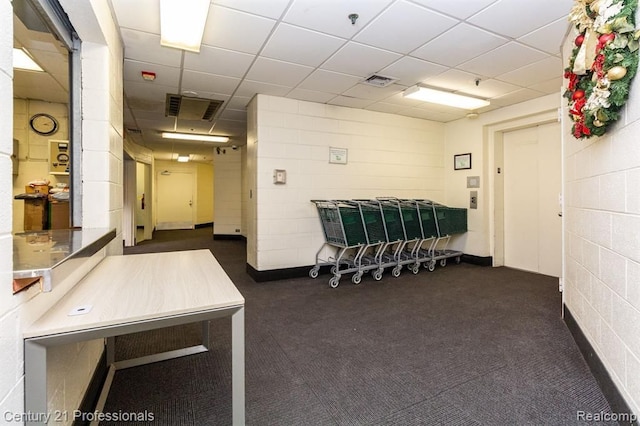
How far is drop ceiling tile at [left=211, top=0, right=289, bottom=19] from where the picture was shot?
2.32m

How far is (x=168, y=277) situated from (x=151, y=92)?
11.9 feet

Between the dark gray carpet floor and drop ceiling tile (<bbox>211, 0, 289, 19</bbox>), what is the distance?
2.65m

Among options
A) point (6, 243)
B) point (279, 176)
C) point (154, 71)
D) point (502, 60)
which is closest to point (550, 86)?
point (502, 60)

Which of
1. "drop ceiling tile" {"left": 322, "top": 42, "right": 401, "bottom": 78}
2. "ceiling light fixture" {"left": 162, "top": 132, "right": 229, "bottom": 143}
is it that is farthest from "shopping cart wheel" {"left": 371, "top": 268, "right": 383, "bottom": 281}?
"ceiling light fixture" {"left": 162, "top": 132, "right": 229, "bottom": 143}

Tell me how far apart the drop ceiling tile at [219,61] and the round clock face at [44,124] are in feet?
5.69

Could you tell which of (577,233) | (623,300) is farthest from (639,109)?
Result: (577,233)

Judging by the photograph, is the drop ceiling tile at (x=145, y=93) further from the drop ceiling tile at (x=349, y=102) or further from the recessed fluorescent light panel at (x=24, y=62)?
the drop ceiling tile at (x=349, y=102)

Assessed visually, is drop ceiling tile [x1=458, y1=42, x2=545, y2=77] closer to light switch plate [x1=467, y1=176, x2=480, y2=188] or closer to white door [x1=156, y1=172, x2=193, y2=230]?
light switch plate [x1=467, y1=176, x2=480, y2=188]

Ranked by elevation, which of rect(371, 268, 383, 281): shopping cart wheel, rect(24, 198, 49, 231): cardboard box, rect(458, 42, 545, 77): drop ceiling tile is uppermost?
rect(458, 42, 545, 77): drop ceiling tile

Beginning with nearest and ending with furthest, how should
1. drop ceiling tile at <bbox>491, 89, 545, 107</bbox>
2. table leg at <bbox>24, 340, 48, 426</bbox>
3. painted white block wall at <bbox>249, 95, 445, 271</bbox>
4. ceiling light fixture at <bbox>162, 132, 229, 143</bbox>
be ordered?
table leg at <bbox>24, 340, 48, 426</bbox> → drop ceiling tile at <bbox>491, 89, 545, 107</bbox> → painted white block wall at <bbox>249, 95, 445, 271</bbox> → ceiling light fixture at <bbox>162, 132, 229, 143</bbox>

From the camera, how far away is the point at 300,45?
9.76 ft

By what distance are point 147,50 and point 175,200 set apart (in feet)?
32.1

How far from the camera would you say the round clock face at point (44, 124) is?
3548 mm

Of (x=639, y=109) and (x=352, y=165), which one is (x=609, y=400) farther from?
(x=352, y=165)
